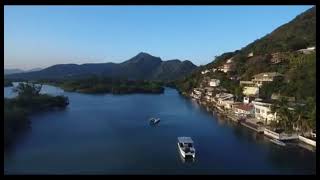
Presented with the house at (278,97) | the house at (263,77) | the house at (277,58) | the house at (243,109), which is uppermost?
the house at (277,58)

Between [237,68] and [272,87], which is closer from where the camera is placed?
[272,87]

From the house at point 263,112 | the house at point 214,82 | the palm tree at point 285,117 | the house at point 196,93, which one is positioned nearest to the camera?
the palm tree at point 285,117

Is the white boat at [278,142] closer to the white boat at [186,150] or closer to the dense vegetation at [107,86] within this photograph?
the white boat at [186,150]

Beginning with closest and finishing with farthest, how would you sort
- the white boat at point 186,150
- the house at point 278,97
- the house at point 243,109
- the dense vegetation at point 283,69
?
1. the white boat at point 186,150
2. the dense vegetation at point 283,69
3. the house at point 278,97
4. the house at point 243,109

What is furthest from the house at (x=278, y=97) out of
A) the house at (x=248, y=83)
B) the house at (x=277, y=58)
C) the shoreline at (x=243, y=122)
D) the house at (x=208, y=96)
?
the house at (x=208, y=96)

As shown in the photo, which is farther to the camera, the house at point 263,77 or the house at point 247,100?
the house at point 263,77
